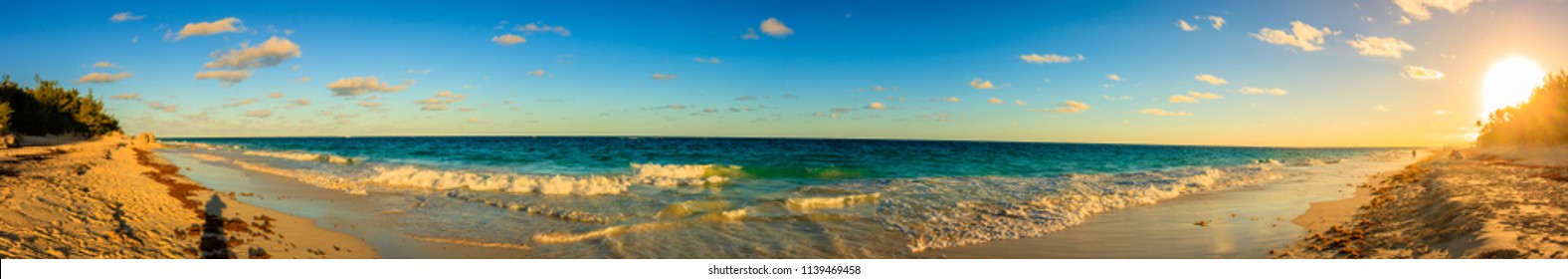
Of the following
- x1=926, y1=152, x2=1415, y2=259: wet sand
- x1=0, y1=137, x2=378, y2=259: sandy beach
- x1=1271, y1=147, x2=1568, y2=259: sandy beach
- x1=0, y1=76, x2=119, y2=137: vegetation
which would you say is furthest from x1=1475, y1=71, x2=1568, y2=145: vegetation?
x1=0, y1=76, x2=119, y2=137: vegetation

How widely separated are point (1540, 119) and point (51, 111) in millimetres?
98893

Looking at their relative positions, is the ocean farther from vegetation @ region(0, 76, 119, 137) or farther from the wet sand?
vegetation @ region(0, 76, 119, 137)

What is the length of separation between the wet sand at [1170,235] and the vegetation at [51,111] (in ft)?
169

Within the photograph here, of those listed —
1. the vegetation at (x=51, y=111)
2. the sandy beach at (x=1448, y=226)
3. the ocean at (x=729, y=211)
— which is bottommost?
the ocean at (x=729, y=211)

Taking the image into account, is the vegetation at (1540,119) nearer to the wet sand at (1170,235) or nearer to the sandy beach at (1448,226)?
the sandy beach at (1448,226)

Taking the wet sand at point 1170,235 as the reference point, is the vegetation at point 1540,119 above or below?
above

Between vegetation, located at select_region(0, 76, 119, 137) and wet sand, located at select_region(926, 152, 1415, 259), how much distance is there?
5159 cm

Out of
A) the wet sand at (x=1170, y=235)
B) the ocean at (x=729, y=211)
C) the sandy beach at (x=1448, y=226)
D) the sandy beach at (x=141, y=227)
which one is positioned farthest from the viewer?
the ocean at (x=729, y=211)

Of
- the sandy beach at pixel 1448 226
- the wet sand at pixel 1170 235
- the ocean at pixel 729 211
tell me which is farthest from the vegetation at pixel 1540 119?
the wet sand at pixel 1170 235

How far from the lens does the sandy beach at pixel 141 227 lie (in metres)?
7.16

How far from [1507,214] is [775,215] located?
10.7m

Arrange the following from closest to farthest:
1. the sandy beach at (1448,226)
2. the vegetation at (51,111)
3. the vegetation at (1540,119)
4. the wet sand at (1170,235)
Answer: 1. the sandy beach at (1448,226)
2. the wet sand at (1170,235)
3. the vegetation at (1540,119)
4. the vegetation at (51,111)

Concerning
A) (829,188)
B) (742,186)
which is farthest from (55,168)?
(829,188)

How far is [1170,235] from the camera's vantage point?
10000 mm
